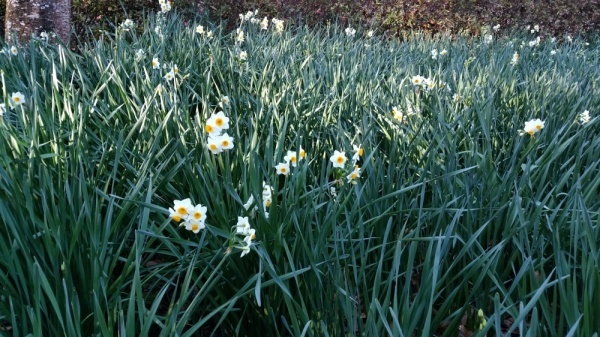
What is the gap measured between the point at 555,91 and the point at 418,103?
3.05 ft

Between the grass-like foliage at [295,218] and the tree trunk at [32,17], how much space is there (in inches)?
37.5

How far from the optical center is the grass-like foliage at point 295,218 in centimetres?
123

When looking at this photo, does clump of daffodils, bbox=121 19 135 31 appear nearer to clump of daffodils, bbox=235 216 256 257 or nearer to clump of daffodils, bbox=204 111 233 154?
clump of daffodils, bbox=204 111 233 154

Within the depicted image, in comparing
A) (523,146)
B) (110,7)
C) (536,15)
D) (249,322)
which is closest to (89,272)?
(249,322)

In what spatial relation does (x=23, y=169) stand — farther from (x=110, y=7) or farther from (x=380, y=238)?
(x=110, y=7)

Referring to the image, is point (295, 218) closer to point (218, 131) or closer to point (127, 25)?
point (218, 131)

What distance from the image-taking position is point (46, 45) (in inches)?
134

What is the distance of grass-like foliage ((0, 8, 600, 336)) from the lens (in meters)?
1.23

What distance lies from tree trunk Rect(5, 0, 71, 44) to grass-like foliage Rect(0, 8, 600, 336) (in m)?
0.95

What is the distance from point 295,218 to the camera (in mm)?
1440

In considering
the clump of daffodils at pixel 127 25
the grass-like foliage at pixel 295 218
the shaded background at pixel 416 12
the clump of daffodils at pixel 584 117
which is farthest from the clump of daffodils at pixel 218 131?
the shaded background at pixel 416 12

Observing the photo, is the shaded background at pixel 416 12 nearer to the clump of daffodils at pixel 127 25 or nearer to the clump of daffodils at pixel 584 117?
the clump of daffodils at pixel 127 25

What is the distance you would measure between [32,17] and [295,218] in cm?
331

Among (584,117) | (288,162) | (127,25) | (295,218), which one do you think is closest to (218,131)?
(288,162)
